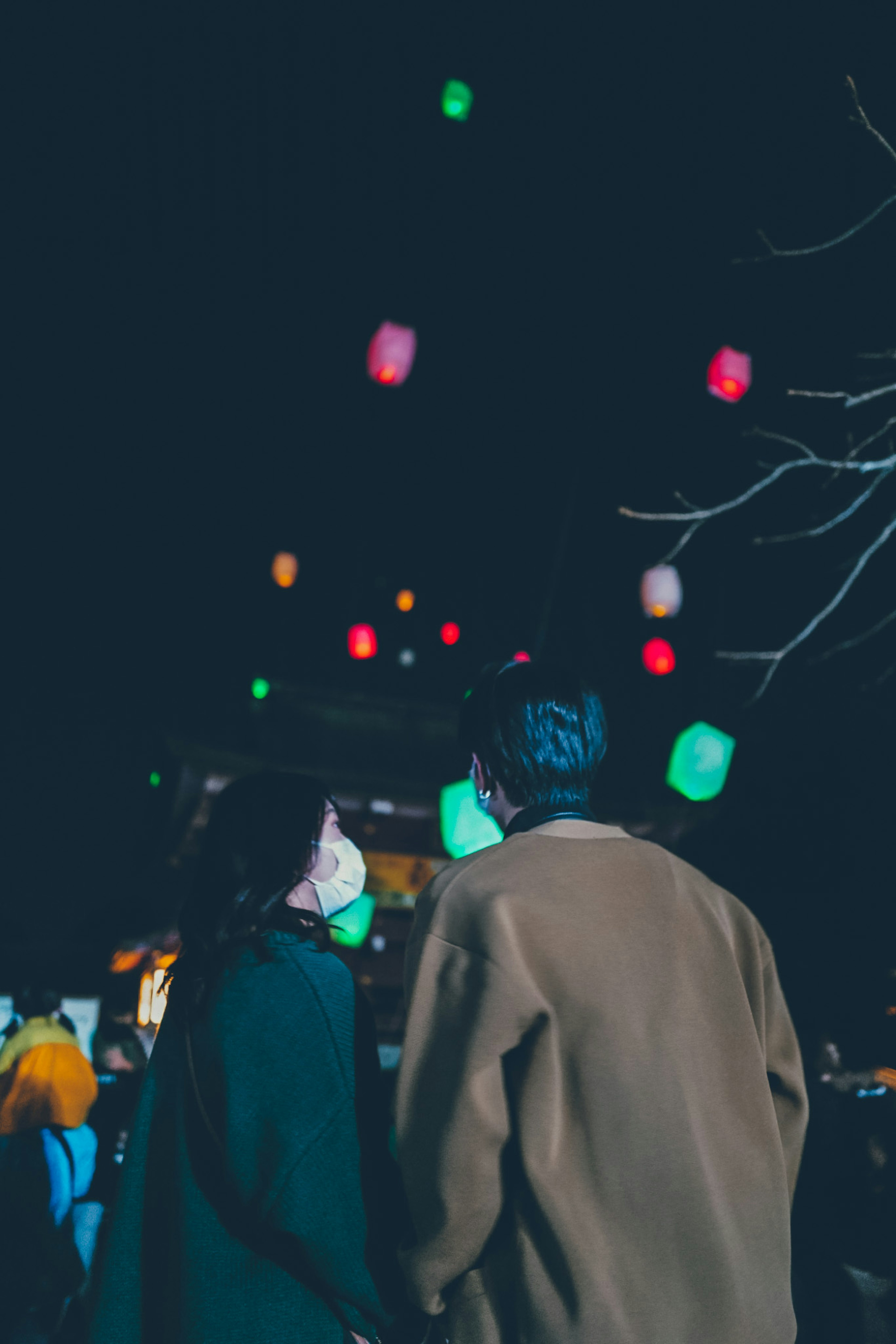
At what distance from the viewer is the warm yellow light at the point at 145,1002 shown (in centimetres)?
595

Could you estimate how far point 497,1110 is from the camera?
1.23 metres

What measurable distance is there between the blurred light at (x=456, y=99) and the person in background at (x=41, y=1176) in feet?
25.0

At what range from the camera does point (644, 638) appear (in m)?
11.4

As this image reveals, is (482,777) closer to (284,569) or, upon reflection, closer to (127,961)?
(127,961)

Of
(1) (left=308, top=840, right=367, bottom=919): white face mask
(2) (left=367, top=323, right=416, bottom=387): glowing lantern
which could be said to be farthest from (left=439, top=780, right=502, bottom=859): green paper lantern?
(2) (left=367, top=323, right=416, bottom=387): glowing lantern

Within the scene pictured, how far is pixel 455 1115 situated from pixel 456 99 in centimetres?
749

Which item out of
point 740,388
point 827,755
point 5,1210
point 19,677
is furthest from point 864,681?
point 19,677

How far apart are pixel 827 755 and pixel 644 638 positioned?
3.27 m

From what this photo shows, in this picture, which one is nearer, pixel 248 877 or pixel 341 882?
pixel 248 877

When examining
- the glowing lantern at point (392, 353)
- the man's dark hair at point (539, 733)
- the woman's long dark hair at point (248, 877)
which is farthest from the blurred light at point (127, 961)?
the man's dark hair at point (539, 733)

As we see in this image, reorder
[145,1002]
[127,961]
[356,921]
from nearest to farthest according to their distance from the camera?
[145,1002]
[127,961]
[356,921]

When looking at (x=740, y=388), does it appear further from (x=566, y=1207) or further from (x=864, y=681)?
(x=566, y=1207)

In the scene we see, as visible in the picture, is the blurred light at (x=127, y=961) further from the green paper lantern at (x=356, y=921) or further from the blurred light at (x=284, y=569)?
the blurred light at (x=284, y=569)

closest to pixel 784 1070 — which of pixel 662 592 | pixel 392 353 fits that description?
pixel 662 592
